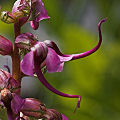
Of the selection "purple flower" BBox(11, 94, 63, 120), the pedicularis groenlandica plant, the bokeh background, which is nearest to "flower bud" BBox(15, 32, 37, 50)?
the pedicularis groenlandica plant

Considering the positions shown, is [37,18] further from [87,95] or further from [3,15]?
[87,95]

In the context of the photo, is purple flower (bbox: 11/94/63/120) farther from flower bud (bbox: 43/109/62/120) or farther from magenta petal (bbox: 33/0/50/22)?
magenta petal (bbox: 33/0/50/22)

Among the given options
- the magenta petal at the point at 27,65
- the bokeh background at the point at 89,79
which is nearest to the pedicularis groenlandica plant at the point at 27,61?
the magenta petal at the point at 27,65

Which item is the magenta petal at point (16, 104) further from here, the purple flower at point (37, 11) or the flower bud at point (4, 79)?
the purple flower at point (37, 11)

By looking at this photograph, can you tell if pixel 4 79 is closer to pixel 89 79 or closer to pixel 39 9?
pixel 39 9

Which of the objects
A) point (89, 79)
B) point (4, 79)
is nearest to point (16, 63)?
point (4, 79)

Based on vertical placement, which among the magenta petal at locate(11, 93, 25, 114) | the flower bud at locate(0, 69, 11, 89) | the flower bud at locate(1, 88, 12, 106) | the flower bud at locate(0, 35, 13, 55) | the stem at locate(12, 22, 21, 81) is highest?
the flower bud at locate(0, 35, 13, 55)

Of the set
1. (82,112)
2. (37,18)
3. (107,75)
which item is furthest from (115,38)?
(37,18)
